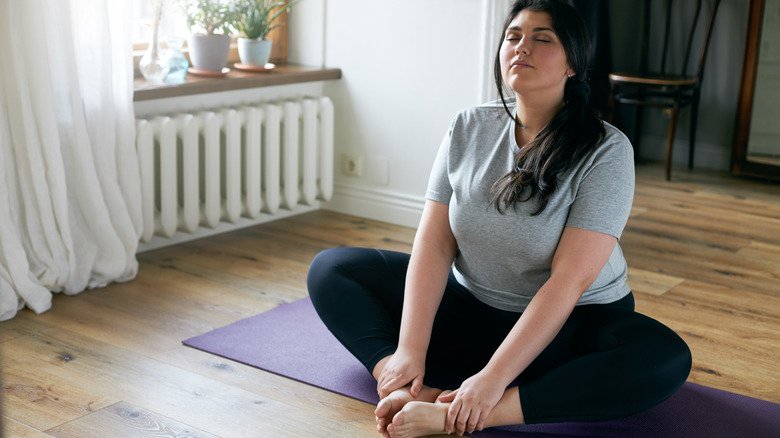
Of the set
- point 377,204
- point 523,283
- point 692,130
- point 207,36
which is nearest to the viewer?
point 523,283

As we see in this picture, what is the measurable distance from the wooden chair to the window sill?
1.73 meters

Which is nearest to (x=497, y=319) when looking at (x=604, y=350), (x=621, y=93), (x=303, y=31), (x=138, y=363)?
(x=604, y=350)

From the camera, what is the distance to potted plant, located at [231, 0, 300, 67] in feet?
11.1

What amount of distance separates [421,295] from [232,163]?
1434 millimetres

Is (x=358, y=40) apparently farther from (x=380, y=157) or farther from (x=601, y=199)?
(x=601, y=199)

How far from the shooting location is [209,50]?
10.6ft

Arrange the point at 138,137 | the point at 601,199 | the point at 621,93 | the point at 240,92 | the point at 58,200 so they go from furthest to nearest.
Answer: the point at 621,93, the point at 240,92, the point at 138,137, the point at 58,200, the point at 601,199

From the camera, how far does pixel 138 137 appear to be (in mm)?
2904

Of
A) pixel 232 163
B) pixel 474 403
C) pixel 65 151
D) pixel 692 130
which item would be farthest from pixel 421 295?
pixel 692 130

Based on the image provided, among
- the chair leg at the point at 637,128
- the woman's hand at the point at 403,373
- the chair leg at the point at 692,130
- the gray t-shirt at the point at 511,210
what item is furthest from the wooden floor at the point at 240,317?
the chair leg at the point at 637,128

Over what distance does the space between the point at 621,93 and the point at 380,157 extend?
1790 millimetres

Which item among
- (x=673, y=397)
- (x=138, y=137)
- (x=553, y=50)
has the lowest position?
(x=673, y=397)

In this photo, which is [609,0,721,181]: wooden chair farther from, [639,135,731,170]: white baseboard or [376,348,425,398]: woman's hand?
[376,348,425,398]: woman's hand

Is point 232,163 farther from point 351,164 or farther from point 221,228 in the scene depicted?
point 351,164
